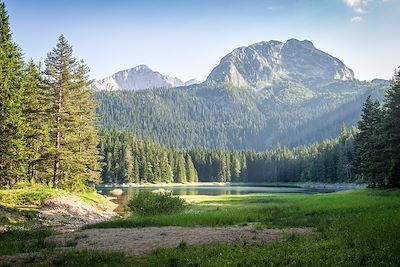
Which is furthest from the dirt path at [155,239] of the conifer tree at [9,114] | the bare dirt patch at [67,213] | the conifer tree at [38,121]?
the conifer tree at [38,121]

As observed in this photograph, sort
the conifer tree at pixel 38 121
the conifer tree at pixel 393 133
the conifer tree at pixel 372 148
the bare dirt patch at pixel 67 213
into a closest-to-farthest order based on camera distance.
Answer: the bare dirt patch at pixel 67 213 → the conifer tree at pixel 38 121 → the conifer tree at pixel 393 133 → the conifer tree at pixel 372 148

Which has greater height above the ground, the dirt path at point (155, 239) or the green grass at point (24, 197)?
the green grass at point (24, 197)

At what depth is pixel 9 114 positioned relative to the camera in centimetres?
4334

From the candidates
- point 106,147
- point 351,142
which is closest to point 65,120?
point 351,142

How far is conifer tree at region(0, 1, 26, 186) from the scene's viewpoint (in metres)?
43.1

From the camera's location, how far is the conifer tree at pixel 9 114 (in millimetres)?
43094

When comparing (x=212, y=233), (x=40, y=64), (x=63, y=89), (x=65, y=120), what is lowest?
(x=212, y=233)

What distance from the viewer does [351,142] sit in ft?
450

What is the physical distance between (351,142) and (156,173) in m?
87.7

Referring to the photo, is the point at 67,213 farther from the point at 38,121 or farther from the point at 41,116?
the point at 38,121

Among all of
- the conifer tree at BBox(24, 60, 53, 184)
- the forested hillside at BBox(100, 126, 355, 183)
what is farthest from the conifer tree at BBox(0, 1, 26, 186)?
the forested hillside at BBox(100, 126, 355, 183)

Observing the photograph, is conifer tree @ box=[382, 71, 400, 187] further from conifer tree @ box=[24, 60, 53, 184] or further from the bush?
conifer tree @ box=[24, 60, 53, 184]

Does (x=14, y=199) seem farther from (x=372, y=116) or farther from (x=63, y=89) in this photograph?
(x=372, y=116)

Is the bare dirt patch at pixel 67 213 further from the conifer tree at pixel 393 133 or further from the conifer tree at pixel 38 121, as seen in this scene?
the conifer tree at pixel 393 133
